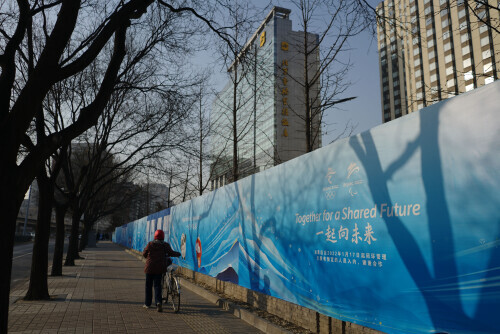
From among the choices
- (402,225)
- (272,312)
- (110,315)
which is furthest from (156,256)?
(402,225)

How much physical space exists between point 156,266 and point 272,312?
2.93 meters

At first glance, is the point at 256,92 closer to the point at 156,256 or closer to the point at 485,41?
the point at 156,256

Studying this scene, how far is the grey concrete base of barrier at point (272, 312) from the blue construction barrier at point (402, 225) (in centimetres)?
18

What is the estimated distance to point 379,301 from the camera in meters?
4.41

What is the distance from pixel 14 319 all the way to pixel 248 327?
4.34 meters

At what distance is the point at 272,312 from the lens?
7.17 m

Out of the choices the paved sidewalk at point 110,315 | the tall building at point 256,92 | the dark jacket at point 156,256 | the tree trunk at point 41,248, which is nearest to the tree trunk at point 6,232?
the paved sidewalk at point 110,315

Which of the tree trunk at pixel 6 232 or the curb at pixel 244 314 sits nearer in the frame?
the tree trunk at pixel 6 232

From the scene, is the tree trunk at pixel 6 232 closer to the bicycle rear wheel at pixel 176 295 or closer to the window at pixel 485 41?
the bicycle rear wheel at pixel 176 295

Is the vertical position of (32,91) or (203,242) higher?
(32,91)

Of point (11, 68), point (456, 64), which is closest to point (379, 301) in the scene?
point (11, 68)

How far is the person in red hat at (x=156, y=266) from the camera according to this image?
8413 mm

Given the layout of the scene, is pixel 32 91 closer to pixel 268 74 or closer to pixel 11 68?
pixel 11 68

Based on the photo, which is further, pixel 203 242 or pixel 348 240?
pixel 203 242
